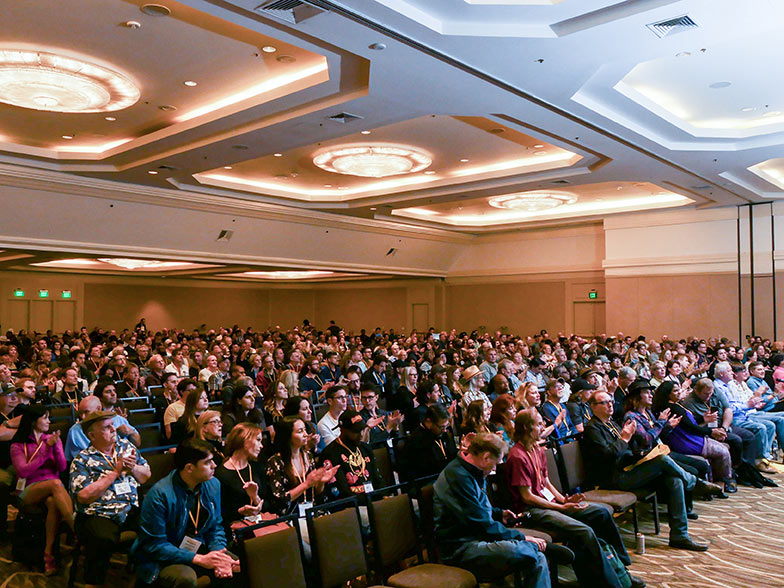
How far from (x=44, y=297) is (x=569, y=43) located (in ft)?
71.4

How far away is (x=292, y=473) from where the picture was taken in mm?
4195

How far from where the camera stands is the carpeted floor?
175 inches

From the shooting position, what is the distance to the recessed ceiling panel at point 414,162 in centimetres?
1050

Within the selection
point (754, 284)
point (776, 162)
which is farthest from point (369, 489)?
point (754, 284)

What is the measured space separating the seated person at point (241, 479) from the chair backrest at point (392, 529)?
2.49ft

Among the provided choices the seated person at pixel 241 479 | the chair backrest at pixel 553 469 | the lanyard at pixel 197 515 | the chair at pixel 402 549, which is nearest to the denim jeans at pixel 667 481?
the chair backrest at pixel 553 469

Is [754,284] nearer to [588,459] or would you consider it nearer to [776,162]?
[776,162]

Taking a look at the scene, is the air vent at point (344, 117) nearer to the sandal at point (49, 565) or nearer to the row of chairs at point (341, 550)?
the row of chairs at point (341, 550)

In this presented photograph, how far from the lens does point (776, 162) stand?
1297 cm

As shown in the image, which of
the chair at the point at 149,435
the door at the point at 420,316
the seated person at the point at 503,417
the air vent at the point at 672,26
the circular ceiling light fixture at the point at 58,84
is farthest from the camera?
the door at the point at 420,316

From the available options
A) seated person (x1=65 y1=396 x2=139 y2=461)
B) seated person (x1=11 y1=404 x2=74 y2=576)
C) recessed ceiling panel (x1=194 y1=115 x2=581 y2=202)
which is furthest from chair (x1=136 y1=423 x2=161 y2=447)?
recessed ceiling panel (x1=194 y1=115 x2=581 y2=202)

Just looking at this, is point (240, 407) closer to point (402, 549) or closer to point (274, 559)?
point (402, 549)

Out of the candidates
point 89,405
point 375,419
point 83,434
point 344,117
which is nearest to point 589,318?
point 344,117

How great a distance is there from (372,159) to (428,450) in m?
7.74
